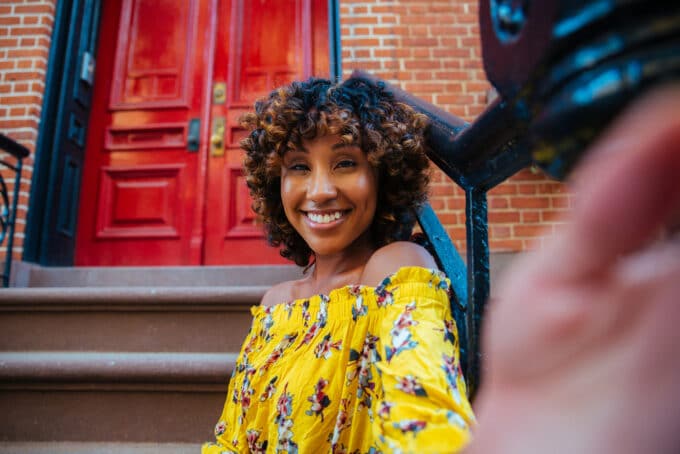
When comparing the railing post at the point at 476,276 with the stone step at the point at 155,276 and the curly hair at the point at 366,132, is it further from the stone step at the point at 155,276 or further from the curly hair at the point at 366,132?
the stone step at the point at 155,276

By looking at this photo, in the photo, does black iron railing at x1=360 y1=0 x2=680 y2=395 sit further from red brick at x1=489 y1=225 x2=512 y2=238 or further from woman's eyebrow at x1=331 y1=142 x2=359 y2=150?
red brick at x1=489 y1=225 x2=512 y2=238

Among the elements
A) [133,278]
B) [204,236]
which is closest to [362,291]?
[133,278]

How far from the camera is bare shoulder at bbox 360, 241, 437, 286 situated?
3.33 ft

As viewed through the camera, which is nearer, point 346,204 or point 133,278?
point 346,204

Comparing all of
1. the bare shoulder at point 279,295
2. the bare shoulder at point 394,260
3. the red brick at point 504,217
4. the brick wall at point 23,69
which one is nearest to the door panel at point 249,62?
the brick wall at point 23,69

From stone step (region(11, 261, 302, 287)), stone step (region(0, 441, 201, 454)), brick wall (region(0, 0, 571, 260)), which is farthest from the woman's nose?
brick wall (region(0, 0, 571, 260))

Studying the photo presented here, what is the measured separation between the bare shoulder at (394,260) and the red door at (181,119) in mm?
2462

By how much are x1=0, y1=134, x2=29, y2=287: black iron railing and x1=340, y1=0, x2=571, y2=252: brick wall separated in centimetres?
214

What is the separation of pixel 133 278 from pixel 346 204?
2080 mm

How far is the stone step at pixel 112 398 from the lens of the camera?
177 centimetres

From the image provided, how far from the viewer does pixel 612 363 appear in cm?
24

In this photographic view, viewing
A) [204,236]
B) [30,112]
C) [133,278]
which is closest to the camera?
[133,278]

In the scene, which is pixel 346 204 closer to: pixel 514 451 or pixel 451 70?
pixel 514 451

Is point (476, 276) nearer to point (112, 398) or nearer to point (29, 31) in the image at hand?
point (112, 398)
